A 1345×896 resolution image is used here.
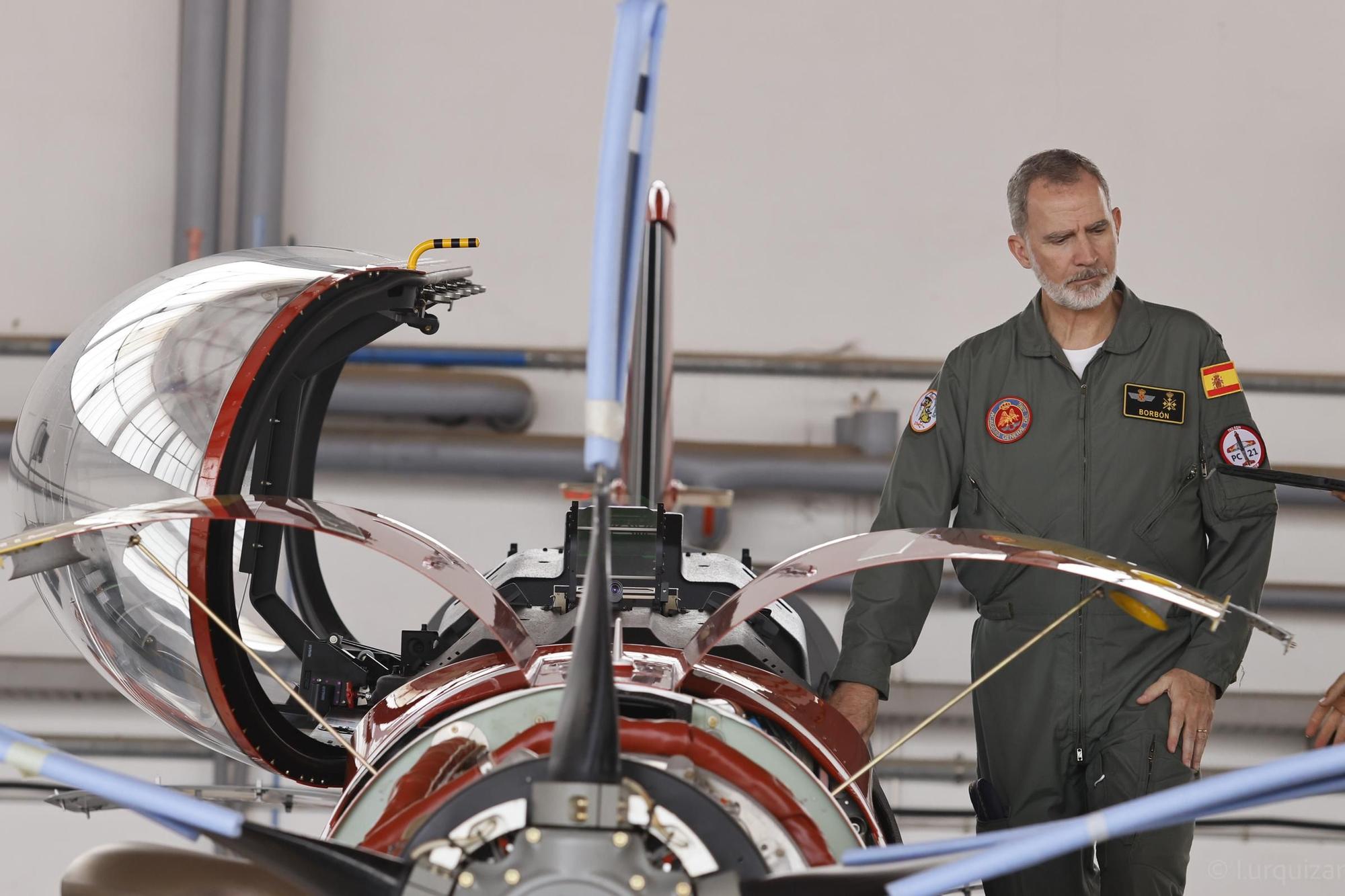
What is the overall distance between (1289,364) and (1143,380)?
3.15m

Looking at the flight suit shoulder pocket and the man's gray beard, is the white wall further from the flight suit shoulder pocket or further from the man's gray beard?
the flight suit shoulder pocket

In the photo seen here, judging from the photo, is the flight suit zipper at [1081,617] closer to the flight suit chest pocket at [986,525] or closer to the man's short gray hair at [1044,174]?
the flight suit chest pocket at [986,525]

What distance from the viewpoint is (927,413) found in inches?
80.8

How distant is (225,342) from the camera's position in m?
1.66

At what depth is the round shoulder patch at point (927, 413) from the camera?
6.69 ft

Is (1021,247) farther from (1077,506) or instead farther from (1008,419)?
(1077,506)

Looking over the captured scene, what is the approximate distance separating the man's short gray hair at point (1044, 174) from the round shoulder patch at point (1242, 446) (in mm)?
437

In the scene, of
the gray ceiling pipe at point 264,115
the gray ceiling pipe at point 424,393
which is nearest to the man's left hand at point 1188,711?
the gray ceiling pipe at point 424,393

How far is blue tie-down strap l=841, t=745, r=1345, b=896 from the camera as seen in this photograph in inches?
32.3

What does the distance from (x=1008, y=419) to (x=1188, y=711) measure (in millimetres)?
543

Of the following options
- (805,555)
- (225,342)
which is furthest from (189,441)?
(805,555)

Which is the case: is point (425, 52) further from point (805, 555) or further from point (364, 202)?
point (805, 555)

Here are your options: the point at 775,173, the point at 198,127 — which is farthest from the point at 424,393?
the point at 775,173

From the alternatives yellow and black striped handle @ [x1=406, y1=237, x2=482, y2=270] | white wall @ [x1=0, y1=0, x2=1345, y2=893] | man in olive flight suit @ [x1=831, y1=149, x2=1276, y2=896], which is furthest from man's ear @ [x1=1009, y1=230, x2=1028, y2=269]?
white wall @ [x1=0, y1=0, x2=1345, y2=893]
